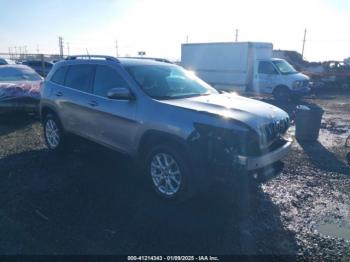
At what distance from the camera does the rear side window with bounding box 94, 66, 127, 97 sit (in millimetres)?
4973

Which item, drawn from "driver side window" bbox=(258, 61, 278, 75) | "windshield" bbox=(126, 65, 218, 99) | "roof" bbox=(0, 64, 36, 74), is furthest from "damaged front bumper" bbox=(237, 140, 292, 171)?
"driver side window" bbox=(258, 61, 278, 75)

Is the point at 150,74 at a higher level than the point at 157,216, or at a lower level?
higher

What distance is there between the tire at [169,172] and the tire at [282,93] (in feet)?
41.9

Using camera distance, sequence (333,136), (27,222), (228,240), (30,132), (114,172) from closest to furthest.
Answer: (228,240) < (27,222) < (114,172) < (30,132) < (333,136)

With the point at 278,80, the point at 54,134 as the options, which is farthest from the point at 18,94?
the point at 278,80

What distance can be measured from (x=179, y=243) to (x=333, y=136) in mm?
7071

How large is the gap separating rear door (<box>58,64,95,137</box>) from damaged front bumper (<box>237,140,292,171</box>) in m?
2.77

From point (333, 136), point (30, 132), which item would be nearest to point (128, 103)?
point (30, 132)

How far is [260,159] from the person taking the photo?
12.8ft

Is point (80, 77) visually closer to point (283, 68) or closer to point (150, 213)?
point (150, 213)

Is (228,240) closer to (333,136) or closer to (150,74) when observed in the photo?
(150,74)

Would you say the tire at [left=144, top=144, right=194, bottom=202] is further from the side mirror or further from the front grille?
the front grille

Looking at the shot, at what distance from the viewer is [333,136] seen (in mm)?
8969

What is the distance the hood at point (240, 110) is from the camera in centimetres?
395
